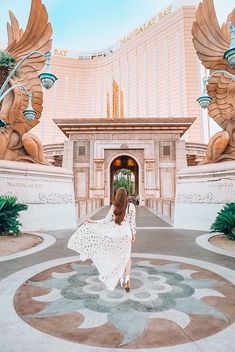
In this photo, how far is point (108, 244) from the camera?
316 centimetres

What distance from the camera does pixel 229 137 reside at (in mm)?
8789

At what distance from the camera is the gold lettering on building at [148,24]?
61053mm

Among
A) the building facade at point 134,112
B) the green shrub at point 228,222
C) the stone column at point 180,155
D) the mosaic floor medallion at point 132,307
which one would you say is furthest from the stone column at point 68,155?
the mosaic floor medallion at point 132,307

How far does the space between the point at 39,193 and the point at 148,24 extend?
243ft

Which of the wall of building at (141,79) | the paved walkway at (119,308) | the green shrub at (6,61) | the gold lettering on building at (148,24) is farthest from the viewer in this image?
the gold lettering on building at (148,24)

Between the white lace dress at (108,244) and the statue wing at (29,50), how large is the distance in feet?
26.2

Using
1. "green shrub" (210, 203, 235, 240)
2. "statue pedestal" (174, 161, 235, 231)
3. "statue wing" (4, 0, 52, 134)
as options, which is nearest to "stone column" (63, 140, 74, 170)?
"statue wing" (4, 0, 52, 134)

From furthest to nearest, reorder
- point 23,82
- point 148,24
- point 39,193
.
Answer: point 148,24
point 23,82
point 39,193

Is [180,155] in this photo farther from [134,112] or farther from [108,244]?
[134,112]

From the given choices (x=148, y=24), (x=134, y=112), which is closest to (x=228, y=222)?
(x=134, y=112)

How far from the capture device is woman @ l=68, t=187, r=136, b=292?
121 inches

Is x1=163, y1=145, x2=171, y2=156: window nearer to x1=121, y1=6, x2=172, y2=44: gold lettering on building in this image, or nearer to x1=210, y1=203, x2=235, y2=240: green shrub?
x1=210, y1=203, x2=235, y2=240: green shrub

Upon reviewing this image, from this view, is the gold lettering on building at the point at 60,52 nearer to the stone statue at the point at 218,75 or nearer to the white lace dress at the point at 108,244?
the stone statue at the point at 218,75

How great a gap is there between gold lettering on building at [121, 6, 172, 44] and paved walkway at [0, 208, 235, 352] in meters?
75.2
